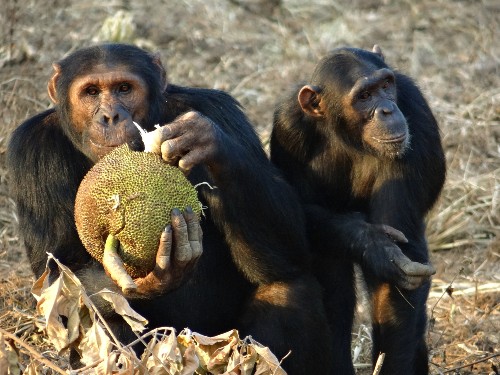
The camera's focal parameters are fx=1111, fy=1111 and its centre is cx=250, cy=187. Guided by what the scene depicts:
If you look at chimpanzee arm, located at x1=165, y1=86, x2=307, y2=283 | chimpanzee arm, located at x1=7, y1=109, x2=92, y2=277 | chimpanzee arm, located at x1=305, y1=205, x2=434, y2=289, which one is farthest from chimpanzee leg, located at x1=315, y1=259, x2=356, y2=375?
chimpanzee arm, located at x1=7, y1=109, x2=92, y2=277

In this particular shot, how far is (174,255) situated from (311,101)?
98.4 inches

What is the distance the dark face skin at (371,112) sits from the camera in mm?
7773

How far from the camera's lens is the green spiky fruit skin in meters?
6.13

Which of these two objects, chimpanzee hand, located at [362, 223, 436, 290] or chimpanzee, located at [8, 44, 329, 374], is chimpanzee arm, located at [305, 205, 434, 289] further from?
chimpanzee, located at [8, 44, 329, 374]

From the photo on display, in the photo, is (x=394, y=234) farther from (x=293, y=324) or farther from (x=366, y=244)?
(x=293, y=324)

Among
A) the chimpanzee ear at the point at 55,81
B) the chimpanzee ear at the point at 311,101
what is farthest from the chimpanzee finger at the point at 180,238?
the chimpanzee ear at the point at 311,101

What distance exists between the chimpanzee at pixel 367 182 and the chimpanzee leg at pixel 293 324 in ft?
1.73

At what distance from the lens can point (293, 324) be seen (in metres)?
7.27

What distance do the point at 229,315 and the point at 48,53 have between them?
263 inches

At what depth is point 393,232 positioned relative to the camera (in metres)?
7.60

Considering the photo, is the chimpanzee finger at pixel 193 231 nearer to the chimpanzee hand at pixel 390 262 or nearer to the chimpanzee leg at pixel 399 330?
the chimpanzee hand at pixel 390 262

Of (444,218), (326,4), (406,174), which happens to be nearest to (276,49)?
(326,4)

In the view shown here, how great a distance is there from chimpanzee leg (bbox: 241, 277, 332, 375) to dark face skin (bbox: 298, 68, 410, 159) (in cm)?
115

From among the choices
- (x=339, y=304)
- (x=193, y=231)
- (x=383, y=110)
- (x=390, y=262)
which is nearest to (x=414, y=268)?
(x=390, y=262)
